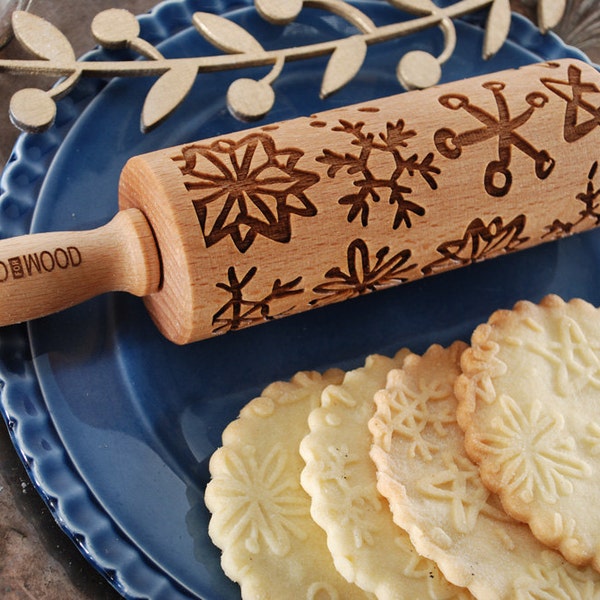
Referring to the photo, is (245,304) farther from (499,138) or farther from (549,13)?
(549,13)

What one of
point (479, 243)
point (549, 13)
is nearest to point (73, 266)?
point (479, 243)

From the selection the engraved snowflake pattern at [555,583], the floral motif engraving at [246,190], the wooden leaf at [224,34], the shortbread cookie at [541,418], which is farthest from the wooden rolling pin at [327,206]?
the engraved snowflake pattern at [555,583]

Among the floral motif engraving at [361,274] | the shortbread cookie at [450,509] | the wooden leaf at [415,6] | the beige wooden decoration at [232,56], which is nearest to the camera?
the shortbread cookie at [450,509]

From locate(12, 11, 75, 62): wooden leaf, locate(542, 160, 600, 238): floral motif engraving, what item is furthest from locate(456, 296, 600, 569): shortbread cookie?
locate(12, 11, 75, 62): wooden leaf

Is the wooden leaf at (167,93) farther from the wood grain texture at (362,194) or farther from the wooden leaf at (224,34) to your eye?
the wood grain texture at (362,194)

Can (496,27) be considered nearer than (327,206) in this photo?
No

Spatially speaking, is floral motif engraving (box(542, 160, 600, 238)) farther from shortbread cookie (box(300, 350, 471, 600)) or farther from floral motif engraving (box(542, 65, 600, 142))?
shortbread cookie (box(300, 350, 471, 600))
